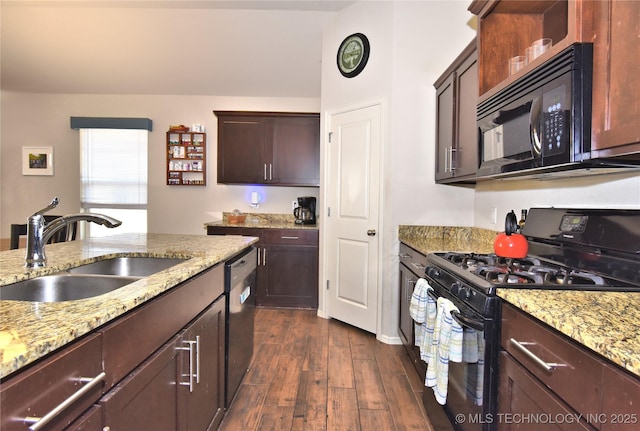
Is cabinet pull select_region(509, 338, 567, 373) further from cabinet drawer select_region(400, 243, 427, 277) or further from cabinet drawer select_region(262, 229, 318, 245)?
cabinet drawer select_region(262, 229, 318, 245)

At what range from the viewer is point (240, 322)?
2.05 metres

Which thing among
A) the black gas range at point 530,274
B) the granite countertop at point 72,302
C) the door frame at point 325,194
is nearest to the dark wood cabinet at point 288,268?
the door frame at point 325,194

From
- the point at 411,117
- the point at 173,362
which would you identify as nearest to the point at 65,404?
the point at 173,362

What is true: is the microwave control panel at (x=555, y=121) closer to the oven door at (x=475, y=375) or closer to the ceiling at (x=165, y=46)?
the oven door at (x=475, y=375)

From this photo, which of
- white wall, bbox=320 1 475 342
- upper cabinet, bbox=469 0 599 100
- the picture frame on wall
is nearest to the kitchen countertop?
upper cabinet, bbox=469 0 599 100

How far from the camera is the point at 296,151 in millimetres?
4293

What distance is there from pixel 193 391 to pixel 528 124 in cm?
172

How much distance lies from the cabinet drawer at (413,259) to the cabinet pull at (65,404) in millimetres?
1779

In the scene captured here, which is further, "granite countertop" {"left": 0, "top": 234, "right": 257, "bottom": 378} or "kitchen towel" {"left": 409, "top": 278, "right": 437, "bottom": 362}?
"kitchen towel" {"left": 409, "top": 278, "right": 437, "bottom": 362}

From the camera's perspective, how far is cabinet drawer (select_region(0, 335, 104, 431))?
567 millimetres

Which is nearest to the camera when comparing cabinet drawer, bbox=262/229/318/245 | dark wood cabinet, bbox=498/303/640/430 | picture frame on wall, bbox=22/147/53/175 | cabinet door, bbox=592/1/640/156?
dark wood cabinet, bbox=498/303/640/430

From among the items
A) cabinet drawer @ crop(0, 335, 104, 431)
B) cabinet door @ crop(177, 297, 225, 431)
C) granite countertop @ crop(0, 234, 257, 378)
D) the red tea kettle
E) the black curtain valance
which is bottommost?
→ cabinet door @ crop(177, 297, 225, 431)

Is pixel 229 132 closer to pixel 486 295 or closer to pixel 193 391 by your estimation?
pixel 193 391

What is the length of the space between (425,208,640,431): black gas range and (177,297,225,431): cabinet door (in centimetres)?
102
